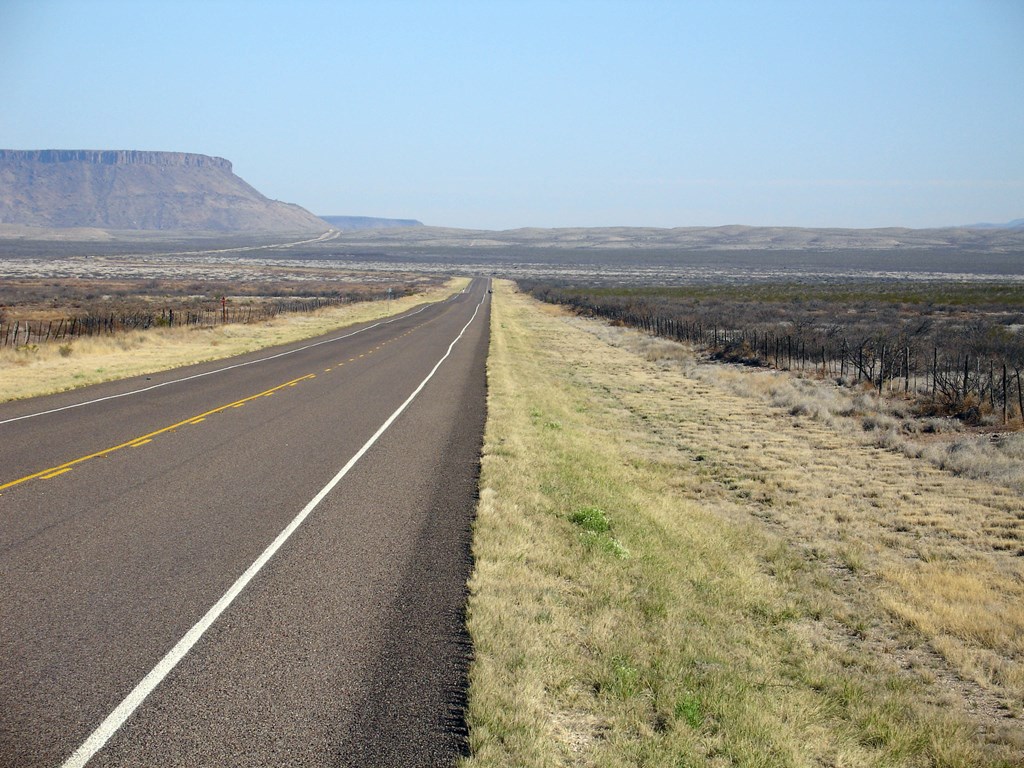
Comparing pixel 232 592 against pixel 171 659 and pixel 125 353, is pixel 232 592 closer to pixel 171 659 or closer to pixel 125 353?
pixel 171 659

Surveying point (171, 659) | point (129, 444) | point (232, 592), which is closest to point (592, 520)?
point (232, 592)

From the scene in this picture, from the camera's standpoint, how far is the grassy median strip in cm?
528

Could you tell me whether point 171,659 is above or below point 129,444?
above

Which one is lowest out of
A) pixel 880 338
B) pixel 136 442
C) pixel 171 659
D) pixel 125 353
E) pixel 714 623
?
pixel 714 623

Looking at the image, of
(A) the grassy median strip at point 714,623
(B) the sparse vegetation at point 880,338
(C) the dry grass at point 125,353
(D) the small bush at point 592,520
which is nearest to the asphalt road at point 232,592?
(A) the grassy median strip at point 714,623

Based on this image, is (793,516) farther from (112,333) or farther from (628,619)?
(112,333)

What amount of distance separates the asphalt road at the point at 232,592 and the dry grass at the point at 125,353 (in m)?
7.55

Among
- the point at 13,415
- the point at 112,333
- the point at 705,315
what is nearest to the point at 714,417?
the point at 13,415

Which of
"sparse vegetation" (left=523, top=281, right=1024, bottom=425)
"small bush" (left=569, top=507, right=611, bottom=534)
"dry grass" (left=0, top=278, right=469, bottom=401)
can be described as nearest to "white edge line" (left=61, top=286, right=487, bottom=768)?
"small bush" (left=569, top=507, right=611, bottom=534)

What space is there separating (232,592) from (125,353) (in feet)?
89.1

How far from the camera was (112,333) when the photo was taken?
3638 cm

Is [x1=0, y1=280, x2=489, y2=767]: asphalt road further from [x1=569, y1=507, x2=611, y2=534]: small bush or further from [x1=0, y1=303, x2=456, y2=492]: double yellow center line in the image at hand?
[x1=569, y1=507, x2=611, y2=534]: small bush

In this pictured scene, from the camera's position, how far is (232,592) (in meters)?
7.02

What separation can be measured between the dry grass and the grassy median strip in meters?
13.9
